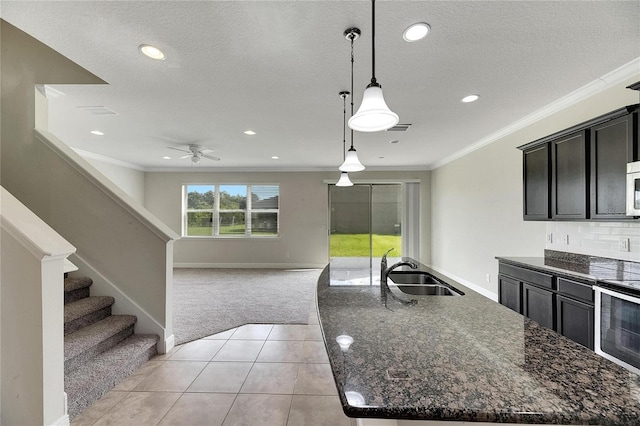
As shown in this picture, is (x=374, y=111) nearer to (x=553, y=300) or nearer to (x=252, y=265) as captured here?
(x=553, y=300)

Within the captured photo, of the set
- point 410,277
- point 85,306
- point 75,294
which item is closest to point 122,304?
point 85,306

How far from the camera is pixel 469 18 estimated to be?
1798mm

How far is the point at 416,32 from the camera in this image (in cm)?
193

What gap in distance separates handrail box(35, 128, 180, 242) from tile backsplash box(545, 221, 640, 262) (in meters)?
3.99

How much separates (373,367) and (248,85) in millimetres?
2692

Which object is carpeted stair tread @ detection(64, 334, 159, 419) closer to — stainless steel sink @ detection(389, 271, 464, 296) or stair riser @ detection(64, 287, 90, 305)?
stair riser @ detection(64, 287, 90, 305)

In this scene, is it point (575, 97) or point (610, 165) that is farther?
point (575, 97)

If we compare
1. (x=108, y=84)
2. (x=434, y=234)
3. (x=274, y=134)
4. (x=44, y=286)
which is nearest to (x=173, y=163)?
(x=274, y=134)

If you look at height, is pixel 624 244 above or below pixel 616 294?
above

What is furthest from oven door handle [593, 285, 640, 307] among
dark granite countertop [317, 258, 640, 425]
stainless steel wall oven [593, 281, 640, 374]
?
dark granite countertop [317, 258, 640, 425]

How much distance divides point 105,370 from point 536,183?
435cm

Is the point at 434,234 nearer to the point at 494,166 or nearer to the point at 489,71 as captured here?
the point at 494,166

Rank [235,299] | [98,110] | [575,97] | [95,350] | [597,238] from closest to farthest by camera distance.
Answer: [95,350]
[597,238]
[575,97]
[98,110]
[235,299]

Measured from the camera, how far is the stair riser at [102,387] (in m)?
1.83
